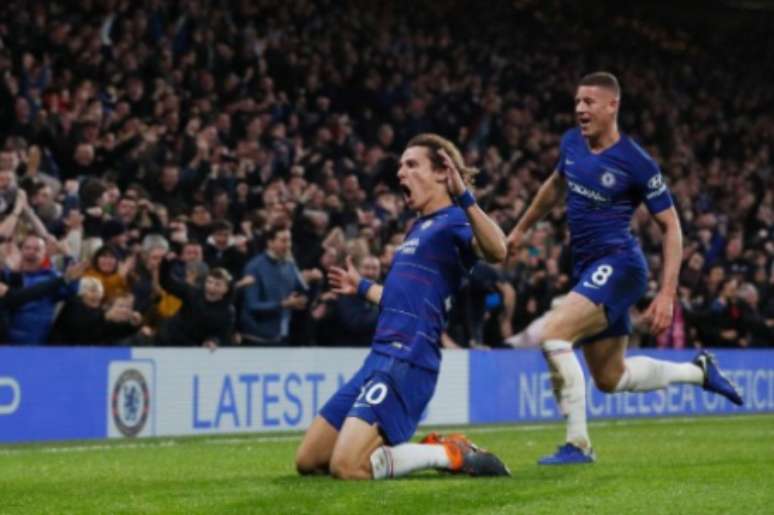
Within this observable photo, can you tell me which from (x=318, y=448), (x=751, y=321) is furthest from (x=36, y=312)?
(x=751, y=321)

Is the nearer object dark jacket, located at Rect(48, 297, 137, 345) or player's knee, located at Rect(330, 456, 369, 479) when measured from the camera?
player's knee, located at Rect(330, 456, 369, 479)

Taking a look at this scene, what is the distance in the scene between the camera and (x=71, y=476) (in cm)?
1025

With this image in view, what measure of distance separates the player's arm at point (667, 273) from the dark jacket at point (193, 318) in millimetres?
5993

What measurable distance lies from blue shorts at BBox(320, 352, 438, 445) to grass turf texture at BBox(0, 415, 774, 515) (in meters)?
0.32

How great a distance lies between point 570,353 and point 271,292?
621 cm

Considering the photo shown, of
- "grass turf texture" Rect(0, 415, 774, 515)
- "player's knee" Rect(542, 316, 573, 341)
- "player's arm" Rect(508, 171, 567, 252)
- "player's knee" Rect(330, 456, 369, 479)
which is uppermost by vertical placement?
"player's arm" Rect(508, 171, 567, 252)

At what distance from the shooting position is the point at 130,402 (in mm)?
15352

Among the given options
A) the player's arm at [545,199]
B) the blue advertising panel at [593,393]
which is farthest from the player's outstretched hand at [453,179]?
the blue advertising panel at [593,393]

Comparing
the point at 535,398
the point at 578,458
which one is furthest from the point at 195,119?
the point at 578,458

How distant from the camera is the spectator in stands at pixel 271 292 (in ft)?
53.6

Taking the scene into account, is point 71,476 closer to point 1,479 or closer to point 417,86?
point 1,479

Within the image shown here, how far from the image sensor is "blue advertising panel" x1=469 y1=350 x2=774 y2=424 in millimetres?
19422

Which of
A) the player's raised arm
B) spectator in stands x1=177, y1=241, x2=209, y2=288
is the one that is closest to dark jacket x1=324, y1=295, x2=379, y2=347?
spectator in stands x1=177, y1=241, x2=209, y2=288

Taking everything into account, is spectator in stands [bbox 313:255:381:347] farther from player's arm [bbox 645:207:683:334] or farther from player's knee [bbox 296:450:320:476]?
player's knee [bbox 296:450:320:476]
